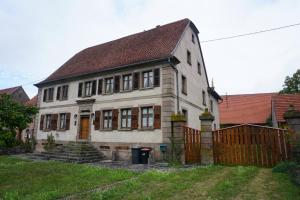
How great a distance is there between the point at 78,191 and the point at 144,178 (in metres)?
2.53

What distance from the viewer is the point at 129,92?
16.3 m

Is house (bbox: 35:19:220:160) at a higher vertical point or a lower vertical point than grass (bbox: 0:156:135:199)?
higher

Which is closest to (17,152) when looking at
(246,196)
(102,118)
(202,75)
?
(102,118)

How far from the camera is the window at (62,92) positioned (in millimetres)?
20311

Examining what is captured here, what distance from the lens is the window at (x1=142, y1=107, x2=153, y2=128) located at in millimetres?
15023

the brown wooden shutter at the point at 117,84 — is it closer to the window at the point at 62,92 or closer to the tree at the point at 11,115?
the window at the point at 62,92

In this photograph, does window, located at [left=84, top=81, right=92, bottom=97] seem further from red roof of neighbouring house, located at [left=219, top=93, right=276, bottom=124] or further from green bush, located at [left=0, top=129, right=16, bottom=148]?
red roof of neighbouring house, located at [left=219, top=93, right=276, bottom=124]

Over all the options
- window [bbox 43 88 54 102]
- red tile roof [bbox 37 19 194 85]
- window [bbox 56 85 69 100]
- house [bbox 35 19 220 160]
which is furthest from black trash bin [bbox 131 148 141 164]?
window [bbox 43 88 54 102]

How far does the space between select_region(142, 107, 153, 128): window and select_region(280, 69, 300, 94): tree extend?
24.6m

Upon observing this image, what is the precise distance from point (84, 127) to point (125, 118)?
4.19m

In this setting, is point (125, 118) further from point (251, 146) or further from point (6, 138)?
point (6, 138)

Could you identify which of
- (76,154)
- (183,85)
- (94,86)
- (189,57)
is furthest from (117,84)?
(189,57)

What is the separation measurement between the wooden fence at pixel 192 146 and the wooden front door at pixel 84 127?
8506 millimetres

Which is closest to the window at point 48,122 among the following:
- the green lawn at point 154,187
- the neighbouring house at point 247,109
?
the green lawn at point 154,187
